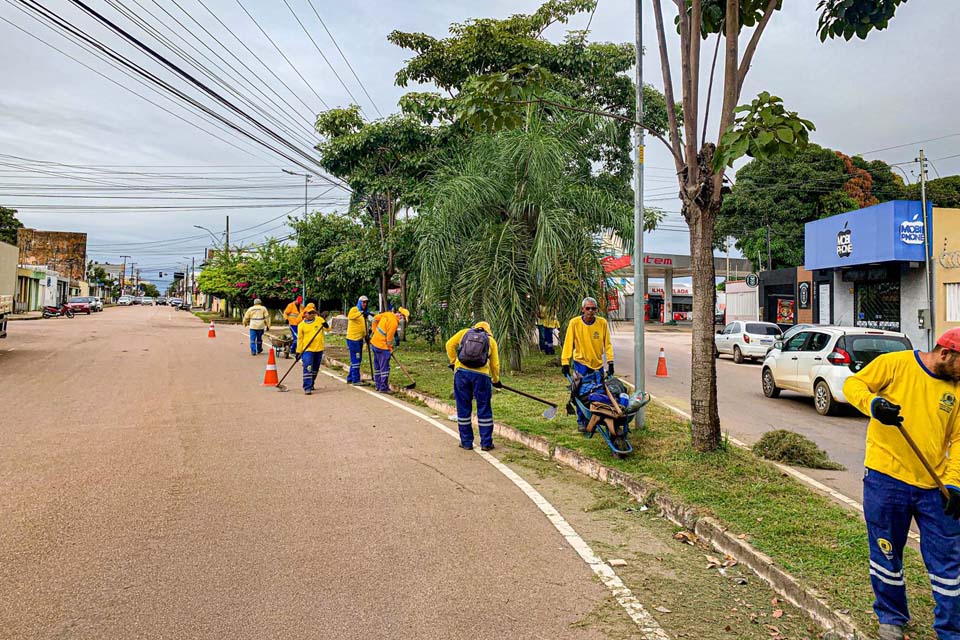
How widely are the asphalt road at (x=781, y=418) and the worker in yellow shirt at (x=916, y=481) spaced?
3437 millimetres

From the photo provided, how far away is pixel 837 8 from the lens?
6762 millimetres

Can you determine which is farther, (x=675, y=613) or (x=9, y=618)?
(x=675, y=613)

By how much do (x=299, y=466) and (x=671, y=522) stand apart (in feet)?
12.8

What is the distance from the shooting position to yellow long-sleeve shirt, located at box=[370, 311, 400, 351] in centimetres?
1373

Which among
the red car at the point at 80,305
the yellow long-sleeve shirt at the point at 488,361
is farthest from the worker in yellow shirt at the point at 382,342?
the red car at the point at 80,305

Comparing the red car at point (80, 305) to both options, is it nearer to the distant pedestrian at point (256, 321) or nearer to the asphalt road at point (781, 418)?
the distant pedestrian at point (256, 321)

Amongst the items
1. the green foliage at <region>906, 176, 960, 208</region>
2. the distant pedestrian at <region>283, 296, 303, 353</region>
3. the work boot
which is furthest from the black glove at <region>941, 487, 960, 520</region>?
the green foliage at <region>906, 176, 960, 208</region>

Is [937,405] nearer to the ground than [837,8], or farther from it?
nearer to the ground

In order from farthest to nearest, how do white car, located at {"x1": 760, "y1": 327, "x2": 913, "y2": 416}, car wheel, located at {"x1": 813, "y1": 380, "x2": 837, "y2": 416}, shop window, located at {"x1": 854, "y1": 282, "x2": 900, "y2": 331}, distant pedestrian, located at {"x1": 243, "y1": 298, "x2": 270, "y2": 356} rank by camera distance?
shop window, located at {"x1": 854, "y1": 282, "x2": 900, "y2": 331}
distant pedestrian, located at {"x1": 243, "y1": 298, "x2": 270, "y2": 356}
car wheel, located at {"x1": 813, "y1": 380, "x2": 837, "y2": 416}
white car, located at {"x1": 760, "y1": 327, "x2": 913, "y2": 416}

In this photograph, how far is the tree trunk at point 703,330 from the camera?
280 inches

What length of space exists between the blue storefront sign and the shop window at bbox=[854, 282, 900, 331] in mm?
1340

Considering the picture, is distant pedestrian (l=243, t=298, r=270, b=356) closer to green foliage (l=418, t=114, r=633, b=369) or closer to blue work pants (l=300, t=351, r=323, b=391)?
green foliage (l=418, t=114, r=633, b=369)

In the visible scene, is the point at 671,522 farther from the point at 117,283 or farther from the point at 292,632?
the point at 117,283

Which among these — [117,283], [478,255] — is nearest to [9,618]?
[478,255]
